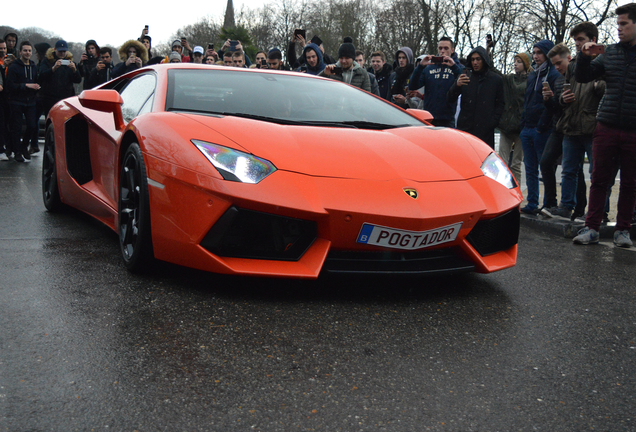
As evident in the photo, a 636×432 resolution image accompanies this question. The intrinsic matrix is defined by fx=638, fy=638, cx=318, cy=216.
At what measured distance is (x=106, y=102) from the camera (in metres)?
3.83

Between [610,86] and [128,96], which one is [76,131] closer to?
[128,96]

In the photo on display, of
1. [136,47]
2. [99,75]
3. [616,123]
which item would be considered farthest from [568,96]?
[99,75]

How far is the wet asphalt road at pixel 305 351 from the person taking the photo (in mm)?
1878

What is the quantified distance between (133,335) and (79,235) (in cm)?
215

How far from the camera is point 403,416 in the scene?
1887 millimetres

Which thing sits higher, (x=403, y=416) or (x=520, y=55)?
(x=520, y=55)

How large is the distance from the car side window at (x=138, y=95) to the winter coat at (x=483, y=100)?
12.7 ft

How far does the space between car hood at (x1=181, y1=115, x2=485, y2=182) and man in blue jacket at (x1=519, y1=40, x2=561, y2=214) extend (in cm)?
329

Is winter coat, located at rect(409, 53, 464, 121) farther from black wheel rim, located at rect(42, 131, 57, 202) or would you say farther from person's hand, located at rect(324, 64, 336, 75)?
black wheel rim, located at rect(42, 131, 57, 202)

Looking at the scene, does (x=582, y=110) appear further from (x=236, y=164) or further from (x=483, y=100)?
(x=236, y=164)

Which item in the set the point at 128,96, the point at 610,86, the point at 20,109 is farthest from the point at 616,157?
the point at 20,109

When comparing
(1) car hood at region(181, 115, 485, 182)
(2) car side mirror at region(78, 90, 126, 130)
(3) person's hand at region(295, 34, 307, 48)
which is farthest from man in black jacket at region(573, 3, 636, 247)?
(3) person's hand at region(295, 34, 307, 48)

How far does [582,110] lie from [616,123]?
0.92m

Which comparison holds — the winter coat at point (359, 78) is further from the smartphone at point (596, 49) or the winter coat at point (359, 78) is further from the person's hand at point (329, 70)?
the smartphone at point (596, 49)
